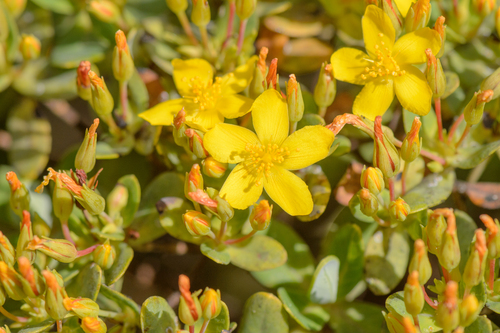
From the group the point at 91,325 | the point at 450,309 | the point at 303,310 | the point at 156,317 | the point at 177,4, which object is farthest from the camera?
the point at 177,4

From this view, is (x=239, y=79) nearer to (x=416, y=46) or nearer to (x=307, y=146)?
Result: (x=307, y=146)

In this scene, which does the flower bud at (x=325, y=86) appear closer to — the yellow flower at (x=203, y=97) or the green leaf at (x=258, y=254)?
the yellow flower at (x=203, y=97)

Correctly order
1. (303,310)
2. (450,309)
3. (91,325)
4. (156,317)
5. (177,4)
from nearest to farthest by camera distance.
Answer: (450,309), (91,325), (156,317), (303,310), (177,4)

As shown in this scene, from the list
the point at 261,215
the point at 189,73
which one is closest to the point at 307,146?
the point at 261,215

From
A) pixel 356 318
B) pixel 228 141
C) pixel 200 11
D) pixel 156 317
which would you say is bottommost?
pixel 356 318

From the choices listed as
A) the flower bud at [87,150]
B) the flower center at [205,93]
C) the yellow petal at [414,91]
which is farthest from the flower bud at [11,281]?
the yellow petal at [414,91]

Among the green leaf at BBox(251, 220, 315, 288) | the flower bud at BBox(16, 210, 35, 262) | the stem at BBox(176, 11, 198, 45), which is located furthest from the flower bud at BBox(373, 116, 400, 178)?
the flower bud at BBox(16, 210, 35, 262)

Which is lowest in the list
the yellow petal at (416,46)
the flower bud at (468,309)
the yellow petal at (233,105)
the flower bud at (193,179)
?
the flower bud at (468,309)
